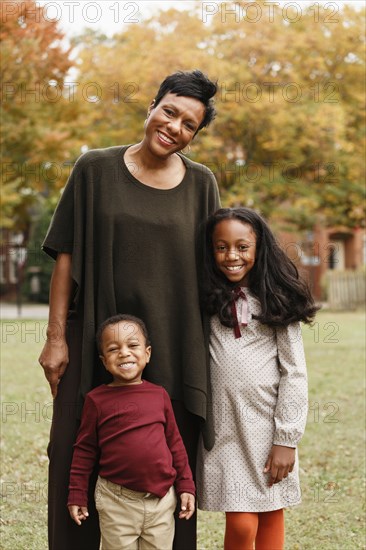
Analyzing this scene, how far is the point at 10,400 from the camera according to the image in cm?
872

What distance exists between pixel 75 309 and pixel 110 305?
0.62 ft

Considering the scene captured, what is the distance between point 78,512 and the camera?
2.87 meters

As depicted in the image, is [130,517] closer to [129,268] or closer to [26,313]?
[129,268]

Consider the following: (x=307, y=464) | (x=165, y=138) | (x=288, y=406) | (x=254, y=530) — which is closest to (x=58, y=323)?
(x=165, y=138)

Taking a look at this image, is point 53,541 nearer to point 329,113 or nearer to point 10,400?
point 10,400

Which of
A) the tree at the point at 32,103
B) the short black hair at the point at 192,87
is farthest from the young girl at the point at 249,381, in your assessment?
the tree at the point at 32,103

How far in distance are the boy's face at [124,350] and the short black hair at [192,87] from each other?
86 centimetres

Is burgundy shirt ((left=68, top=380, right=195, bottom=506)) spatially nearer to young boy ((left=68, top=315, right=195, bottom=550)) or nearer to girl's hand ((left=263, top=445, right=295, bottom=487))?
young boy ((left=68, top=315, right=195, bottom=550))

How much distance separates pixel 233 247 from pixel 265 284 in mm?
199

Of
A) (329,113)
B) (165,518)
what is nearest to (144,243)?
(165,518)

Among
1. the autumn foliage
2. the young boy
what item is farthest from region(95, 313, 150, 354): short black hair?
the autumn foliage

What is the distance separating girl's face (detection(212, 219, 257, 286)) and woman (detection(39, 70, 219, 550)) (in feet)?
0.30

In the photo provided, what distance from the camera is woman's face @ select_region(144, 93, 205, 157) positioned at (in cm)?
294

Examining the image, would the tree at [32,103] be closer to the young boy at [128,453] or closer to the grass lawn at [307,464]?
the grass lawn at [307,464]
